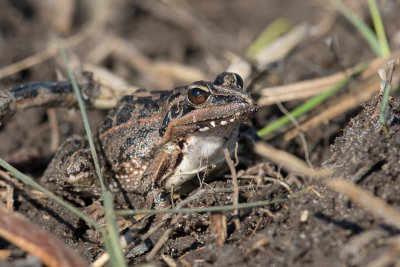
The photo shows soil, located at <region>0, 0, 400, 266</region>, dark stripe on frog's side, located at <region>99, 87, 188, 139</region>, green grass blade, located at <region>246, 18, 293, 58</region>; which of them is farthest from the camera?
green grass blade, located at <region>246, 18, 293, 58</region>

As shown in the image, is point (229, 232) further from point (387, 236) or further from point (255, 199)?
point (387, 236)

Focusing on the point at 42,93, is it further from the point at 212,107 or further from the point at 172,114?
the point at 212,107

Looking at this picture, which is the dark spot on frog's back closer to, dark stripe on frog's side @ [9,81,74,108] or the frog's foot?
the frog's foot

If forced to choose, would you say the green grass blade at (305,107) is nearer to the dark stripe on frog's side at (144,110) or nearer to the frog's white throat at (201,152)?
the frog's white throat at (201,152)

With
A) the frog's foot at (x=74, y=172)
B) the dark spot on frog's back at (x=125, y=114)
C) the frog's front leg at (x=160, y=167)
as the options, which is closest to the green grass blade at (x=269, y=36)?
the dark spot on frog's back at (x=125, y=114)

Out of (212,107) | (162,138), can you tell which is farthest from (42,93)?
(212,107)

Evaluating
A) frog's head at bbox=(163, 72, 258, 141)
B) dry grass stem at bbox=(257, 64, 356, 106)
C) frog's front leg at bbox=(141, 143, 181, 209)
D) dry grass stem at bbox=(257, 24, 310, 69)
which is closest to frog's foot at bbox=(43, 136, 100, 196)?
frog's front leg at bbox=(141, 143, 181, 209)
